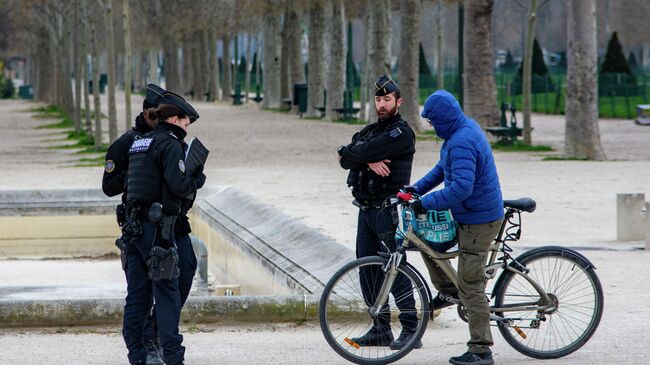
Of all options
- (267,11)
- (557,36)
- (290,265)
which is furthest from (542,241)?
(557,36)

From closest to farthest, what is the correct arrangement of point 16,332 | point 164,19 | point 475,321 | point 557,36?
1. point 475,321
2. point 16,332
3. point 164,19
4. point 557,36

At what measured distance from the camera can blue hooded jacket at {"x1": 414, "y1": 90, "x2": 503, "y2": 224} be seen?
7.41m

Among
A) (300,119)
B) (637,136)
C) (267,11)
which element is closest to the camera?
(637,136)

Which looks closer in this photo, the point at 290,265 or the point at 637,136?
the point at 290,265

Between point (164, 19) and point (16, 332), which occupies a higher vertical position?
point (164, 19)

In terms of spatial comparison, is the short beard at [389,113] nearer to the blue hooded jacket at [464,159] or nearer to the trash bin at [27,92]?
the blue hooded jacket at [464,159]

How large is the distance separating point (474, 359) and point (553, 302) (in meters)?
0.64

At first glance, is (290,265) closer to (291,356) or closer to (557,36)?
(291,356)

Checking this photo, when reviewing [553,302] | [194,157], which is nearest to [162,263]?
[194,157]

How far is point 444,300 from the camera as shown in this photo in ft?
25.6

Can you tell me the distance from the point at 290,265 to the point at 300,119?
119 feet

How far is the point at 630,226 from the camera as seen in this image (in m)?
13.5

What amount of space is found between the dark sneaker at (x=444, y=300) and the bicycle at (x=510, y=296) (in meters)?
0.02

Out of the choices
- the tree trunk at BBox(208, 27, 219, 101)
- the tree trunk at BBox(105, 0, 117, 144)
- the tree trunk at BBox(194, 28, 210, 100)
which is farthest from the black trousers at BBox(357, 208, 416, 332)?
the tree trunk at BBox(194, 28, 210, 100)
